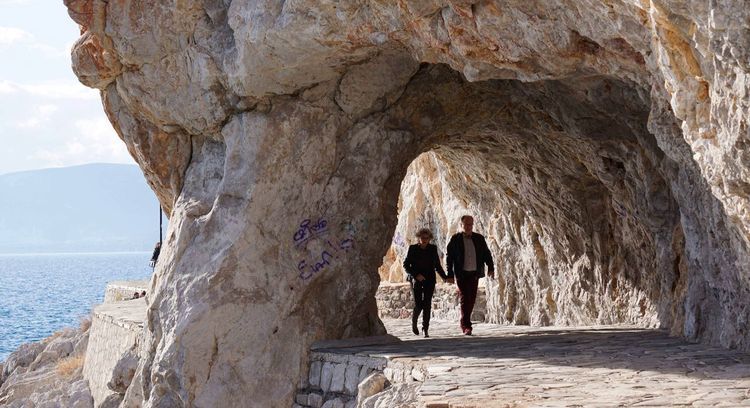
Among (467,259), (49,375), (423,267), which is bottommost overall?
(49,375)

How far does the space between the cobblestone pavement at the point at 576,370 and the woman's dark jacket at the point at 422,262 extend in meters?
0.84

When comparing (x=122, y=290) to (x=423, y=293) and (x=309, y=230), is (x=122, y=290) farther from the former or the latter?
(x=309, y=230)

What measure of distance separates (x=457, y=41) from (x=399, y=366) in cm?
297

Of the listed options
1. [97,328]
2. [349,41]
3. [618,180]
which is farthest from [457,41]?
[97,328]

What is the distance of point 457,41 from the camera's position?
9.34 m

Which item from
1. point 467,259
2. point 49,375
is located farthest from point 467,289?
point 49,375

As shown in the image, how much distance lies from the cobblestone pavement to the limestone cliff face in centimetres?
75

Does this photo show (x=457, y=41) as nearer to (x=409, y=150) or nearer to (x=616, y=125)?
(x=409, y=150)

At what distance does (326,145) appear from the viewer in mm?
11562

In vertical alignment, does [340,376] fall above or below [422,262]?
below

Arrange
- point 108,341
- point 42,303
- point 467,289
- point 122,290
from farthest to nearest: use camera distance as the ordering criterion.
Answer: point 42,303, point 122,290, point 108,341, point 467,289

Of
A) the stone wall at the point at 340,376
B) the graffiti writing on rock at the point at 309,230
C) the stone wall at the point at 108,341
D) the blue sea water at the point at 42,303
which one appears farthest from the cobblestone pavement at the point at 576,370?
the blue sea water at the point at 42,303

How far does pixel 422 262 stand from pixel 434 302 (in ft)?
29.0

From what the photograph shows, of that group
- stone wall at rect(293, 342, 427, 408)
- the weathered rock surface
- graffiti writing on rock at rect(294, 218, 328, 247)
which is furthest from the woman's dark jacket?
the weathered rock surface
